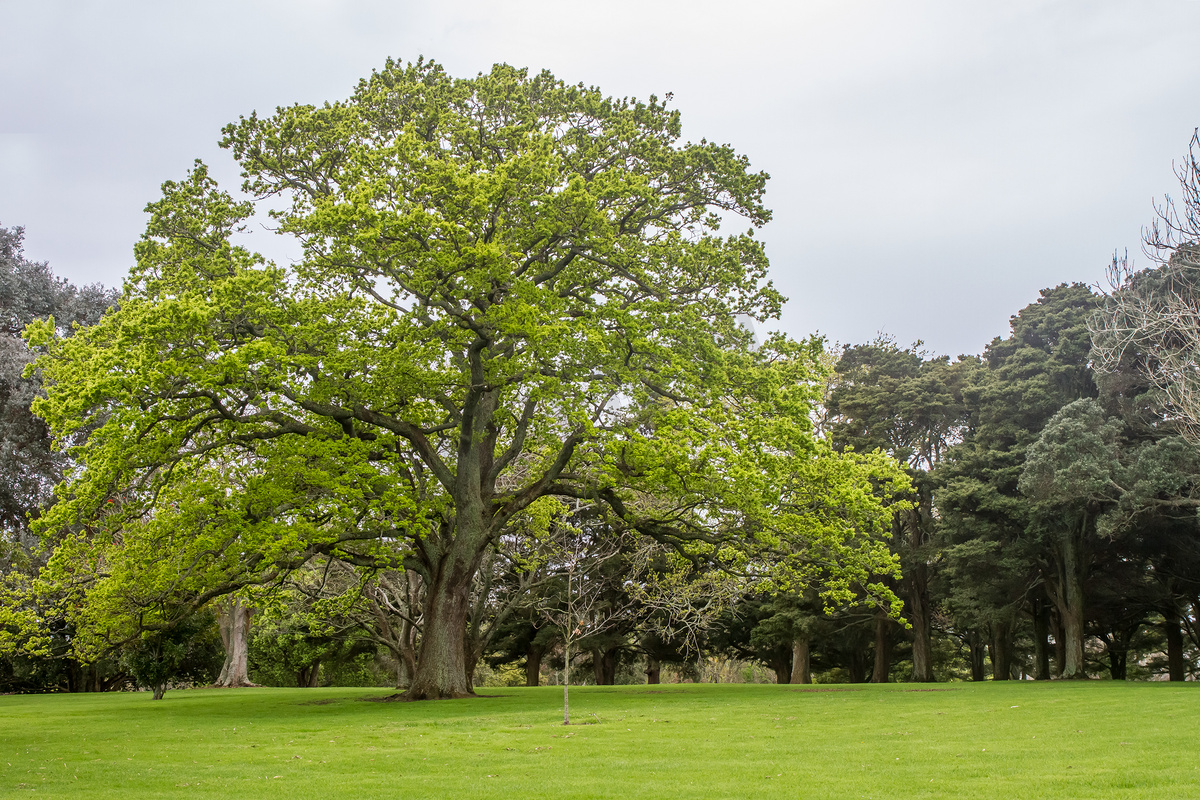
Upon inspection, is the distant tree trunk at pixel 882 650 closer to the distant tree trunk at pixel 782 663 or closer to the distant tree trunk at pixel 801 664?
the distant tree trunk at pixel 801 664

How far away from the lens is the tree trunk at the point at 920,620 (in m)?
37.6

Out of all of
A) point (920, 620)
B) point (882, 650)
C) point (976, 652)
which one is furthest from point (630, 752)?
point (976, 652)

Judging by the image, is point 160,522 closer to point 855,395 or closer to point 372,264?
point 372,264

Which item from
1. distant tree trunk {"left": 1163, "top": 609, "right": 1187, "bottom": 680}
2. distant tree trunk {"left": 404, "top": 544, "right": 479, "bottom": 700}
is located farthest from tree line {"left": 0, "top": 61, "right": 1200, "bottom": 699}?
distant tree trunk {"left": 1163, "top": 609, "right": 1187, "bottom": 680}

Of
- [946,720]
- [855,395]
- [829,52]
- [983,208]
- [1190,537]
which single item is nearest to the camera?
[946,720]

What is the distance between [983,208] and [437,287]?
1846cm

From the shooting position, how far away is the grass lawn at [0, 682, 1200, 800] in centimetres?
806

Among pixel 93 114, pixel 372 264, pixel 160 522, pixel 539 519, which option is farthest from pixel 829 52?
pixel 160 522

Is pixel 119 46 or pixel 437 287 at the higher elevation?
pixel 119 46

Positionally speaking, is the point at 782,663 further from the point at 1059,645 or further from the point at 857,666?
the point at 1059,645

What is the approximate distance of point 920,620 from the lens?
127 ft

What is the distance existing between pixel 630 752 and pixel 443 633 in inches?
459

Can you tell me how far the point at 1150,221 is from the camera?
79.0 ft

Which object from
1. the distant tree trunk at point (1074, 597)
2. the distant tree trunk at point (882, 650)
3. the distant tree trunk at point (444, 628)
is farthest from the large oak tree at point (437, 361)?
the distant tree trunk at point (882, 650)
